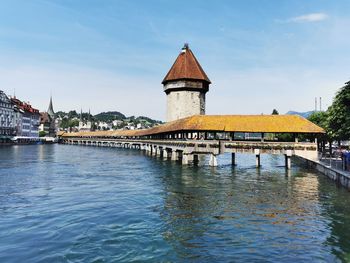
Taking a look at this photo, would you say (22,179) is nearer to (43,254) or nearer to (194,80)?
(43,254)

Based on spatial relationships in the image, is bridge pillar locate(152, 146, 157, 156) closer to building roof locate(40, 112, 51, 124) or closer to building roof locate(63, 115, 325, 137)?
building roof locate(63, 115, 325, 137)

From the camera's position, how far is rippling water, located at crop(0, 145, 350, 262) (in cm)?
1047

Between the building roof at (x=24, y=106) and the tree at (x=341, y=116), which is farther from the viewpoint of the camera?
the building roof at (x=24, y=106)

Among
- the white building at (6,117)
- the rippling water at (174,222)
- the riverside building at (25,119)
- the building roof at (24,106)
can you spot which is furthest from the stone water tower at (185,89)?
the building roof at (24,106)

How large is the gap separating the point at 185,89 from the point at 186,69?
3.97 meters

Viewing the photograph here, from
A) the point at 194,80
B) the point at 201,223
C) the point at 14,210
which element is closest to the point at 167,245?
the point at 201,223

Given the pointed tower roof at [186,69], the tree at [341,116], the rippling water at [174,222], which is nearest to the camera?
the rippling water at [174,222]

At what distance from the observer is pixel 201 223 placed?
13789 mm

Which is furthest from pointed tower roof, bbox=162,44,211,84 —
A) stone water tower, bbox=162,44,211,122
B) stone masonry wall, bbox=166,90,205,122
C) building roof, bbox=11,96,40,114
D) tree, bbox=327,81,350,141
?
building roof, bbox=11,96,40,114

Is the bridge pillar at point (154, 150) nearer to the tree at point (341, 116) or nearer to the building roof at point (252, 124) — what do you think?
the building roof at point (252, 124)

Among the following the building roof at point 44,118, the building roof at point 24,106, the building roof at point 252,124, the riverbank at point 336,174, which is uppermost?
the building roof at point 24,106

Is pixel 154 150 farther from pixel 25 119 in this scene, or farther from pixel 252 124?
pixel 25 119

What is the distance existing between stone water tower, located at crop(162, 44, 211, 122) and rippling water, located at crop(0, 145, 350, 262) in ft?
131

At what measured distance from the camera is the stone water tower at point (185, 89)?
63000 mm
